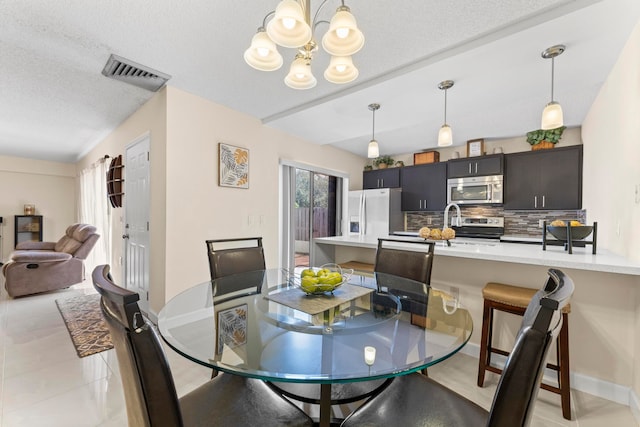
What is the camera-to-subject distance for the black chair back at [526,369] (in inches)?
24.4

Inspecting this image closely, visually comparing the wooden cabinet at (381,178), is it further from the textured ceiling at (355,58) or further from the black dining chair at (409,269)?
the black dining chair at (409,269)

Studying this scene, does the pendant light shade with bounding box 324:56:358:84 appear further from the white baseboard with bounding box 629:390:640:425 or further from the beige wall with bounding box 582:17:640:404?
the white baseboard with bounding box 629:390:640:425

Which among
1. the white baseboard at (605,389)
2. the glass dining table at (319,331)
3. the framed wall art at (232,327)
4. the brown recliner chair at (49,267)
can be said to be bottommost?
the white baseboard at (605,389)

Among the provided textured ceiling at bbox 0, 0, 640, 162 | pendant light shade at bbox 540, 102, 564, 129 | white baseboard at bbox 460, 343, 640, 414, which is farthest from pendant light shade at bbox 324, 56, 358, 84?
white baseboard at bbox 460, 343, 640, 414

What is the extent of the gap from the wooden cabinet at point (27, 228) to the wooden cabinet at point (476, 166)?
929 cm

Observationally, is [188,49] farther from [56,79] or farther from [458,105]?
[458,105]

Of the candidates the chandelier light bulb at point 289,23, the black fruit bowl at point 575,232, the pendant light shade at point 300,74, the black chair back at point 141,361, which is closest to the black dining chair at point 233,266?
the black chair back at point 141,361

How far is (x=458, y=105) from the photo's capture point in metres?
2.99

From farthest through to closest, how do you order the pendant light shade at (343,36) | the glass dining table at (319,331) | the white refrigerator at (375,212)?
the white refrigerator at (375,212) < the pendant light shade at (343,36) < the glass dining table at (319,331)

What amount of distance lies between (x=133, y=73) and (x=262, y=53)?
185 centimetres

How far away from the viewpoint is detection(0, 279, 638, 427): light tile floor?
162 centimetres

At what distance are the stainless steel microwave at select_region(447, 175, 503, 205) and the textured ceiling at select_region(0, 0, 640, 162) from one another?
87 cm

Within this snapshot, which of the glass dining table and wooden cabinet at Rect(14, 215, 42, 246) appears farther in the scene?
wooden cabinet at Rect(14, 215, 42, 246)

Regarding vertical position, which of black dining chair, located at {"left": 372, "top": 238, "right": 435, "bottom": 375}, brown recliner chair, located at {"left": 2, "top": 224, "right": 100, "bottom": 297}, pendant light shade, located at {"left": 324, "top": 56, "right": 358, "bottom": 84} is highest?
pendant light shade, located at {"left": 324, "top": 56, "right": 358, "bottom": 84}
